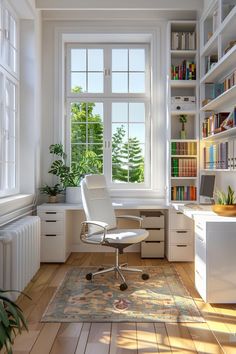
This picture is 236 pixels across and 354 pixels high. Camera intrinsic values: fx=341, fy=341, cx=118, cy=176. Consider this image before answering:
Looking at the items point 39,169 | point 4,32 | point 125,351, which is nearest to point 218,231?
point 125,351

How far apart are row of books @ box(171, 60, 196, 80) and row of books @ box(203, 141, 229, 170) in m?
1.01

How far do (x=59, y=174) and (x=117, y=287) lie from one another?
5.96 feet

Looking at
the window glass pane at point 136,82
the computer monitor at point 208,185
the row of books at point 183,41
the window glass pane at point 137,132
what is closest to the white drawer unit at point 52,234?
the window glass pane at point 137,132

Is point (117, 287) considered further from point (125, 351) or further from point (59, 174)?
point (59, 174)

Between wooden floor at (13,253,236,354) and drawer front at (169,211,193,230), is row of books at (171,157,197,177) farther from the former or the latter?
wooden floor at (13,253,236,354)

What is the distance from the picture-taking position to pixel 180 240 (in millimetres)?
4332

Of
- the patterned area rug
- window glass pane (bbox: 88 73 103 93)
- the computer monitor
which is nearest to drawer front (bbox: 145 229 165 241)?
the patterned area rug

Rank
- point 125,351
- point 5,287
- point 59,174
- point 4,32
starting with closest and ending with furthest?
point 125,351, point 5,287, point 4,32, point 59,174

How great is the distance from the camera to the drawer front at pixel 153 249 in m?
4.49

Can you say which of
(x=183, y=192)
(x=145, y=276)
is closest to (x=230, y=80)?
(x=183, y=192)

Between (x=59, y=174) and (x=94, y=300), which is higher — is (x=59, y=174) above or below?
above

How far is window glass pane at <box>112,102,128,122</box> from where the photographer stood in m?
5.09

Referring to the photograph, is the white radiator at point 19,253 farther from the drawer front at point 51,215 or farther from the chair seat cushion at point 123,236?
the chair seat cushion at point 123,236

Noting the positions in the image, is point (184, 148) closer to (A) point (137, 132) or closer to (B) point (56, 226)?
(A) point (137, 132)
